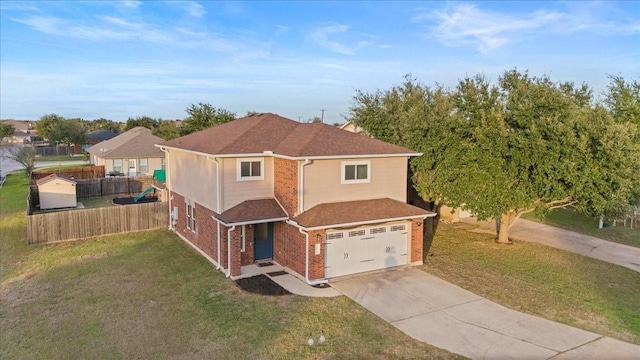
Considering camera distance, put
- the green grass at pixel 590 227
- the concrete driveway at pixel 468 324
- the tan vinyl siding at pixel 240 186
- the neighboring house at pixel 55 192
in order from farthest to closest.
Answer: the neighboring house at pixel 55 192, the green grass at pixel 590 227, the tan vinyl siding at pixel 240 186, the concrete driveway at pixel 468 324

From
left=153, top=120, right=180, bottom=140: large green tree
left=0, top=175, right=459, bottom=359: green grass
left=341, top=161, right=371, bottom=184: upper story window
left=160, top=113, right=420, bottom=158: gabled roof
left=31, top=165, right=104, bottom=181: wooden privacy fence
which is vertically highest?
left=153, top=120, right=180, bottom=140: large green tree

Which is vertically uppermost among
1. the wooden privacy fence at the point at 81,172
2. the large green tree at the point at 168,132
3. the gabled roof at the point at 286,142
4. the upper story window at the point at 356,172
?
the large green tree at the point at 168,132

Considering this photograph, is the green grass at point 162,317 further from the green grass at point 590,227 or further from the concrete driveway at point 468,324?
the green grass at point 590,227

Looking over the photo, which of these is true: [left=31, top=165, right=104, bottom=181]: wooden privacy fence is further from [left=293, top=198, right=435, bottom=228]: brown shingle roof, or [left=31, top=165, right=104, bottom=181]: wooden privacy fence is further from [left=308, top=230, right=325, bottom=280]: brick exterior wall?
[left=308, top=230, right=325, bottom=280]: brick exterior wall

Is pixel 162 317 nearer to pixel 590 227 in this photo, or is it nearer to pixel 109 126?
pixel 590 227

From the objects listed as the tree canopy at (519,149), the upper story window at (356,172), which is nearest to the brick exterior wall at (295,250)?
the upper story window at (356,172)

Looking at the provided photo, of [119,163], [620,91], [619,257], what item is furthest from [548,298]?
[119,163]

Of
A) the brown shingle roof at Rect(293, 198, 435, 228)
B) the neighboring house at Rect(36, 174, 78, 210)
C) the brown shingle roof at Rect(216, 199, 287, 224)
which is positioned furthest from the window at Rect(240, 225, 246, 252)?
the neighboring house at Rect(36, 174, 78, 210)
